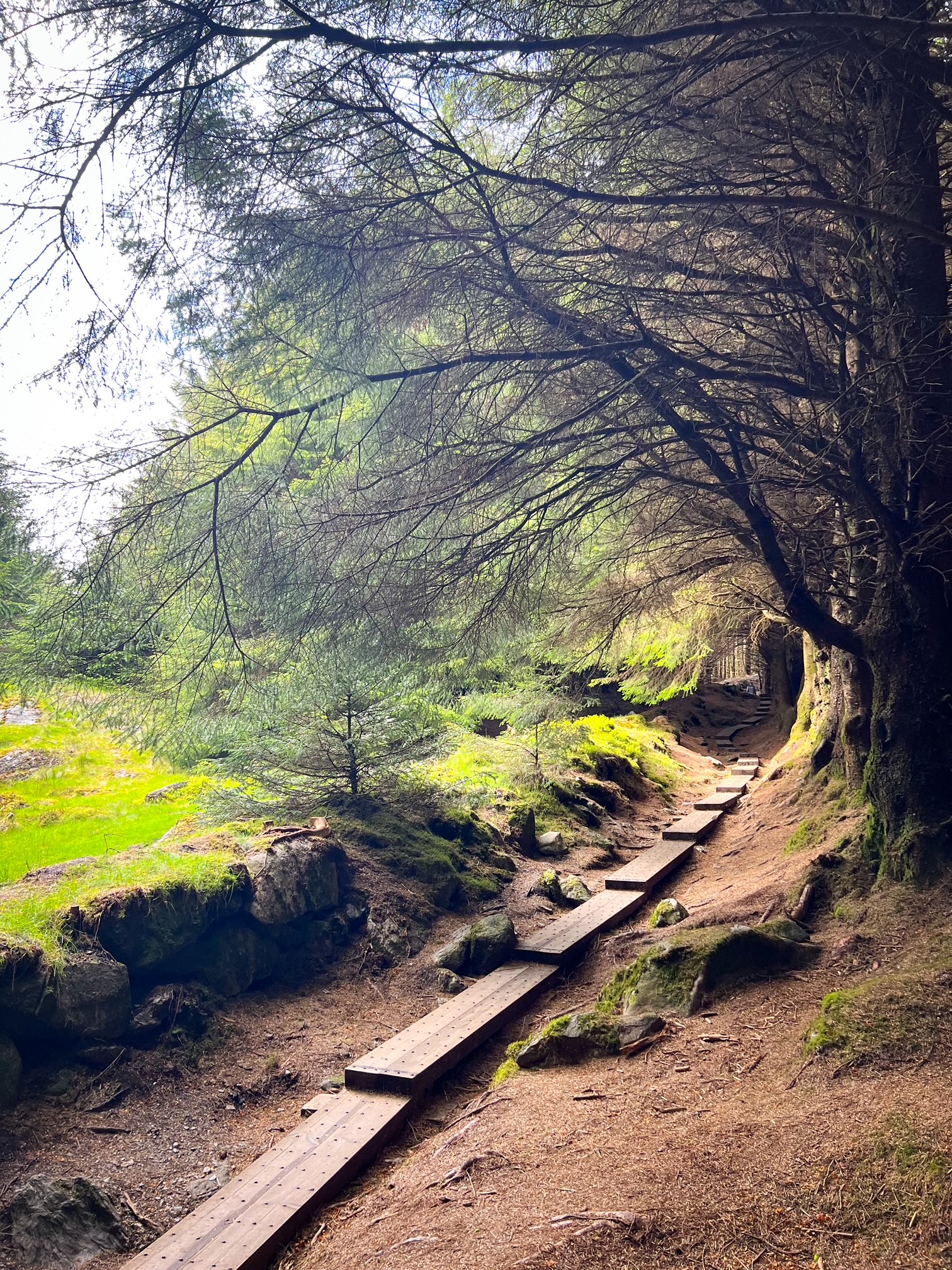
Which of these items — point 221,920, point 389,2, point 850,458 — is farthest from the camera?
point 221,920

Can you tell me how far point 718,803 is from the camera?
39.3 feet

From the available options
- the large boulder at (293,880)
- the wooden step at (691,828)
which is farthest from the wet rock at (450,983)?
the wooden step at (691,828)

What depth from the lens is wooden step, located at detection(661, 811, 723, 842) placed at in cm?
1028

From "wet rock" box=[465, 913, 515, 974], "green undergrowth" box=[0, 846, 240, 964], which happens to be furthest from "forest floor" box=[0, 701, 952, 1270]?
"green undergrowth" box=[0, 846, 240, 964]

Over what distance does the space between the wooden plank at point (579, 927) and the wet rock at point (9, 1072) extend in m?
3.59

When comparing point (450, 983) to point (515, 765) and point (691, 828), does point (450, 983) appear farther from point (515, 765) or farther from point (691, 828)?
point (515, 765)

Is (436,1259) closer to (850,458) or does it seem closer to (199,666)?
(199,666)

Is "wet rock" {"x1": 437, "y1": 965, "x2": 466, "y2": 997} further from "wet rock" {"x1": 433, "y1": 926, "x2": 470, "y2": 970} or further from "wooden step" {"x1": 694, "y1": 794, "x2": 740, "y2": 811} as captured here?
"wooden step" {"x1": 694, "y1": 794, "x2": 740, "y2": 811}

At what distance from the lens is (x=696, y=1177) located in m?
3.05

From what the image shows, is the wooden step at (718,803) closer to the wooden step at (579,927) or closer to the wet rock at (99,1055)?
the wooden step at (579,927)

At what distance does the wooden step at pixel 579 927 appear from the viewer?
267 inches

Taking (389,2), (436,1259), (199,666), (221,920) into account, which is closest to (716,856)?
(221,920)

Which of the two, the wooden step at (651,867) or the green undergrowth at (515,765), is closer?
the wooden step at (651,867)

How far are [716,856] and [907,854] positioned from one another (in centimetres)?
455
